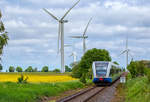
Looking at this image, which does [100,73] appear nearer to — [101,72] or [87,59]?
[101,72]

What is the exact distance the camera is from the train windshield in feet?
117

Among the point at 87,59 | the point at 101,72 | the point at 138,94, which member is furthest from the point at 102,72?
the point at 87,59

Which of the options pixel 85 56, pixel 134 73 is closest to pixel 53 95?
pixel 134 73

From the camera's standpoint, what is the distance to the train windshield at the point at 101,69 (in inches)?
1409

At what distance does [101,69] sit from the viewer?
35906mm

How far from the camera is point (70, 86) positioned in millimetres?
32375

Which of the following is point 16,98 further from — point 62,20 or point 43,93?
point 62,20

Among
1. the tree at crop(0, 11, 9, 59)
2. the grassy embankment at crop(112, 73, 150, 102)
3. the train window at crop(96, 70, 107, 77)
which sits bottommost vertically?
the grassy embankment at crop(112, 73, 150, 102)

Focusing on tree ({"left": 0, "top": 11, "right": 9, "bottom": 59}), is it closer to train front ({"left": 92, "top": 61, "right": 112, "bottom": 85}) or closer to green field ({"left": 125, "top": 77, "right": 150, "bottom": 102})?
green field ({"left": 125, "top": 77, "right": 150, "bottom": 102})

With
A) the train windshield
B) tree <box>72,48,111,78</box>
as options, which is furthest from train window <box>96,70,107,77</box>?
tree <box>72,48,111,78</box>

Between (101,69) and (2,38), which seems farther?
(101,69)

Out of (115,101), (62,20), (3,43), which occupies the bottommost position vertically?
(115,101)

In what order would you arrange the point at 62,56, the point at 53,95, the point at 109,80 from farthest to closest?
the point at 62,56 → the point at 109,80 → the point at 53,95

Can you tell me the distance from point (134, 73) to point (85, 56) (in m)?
27.5
